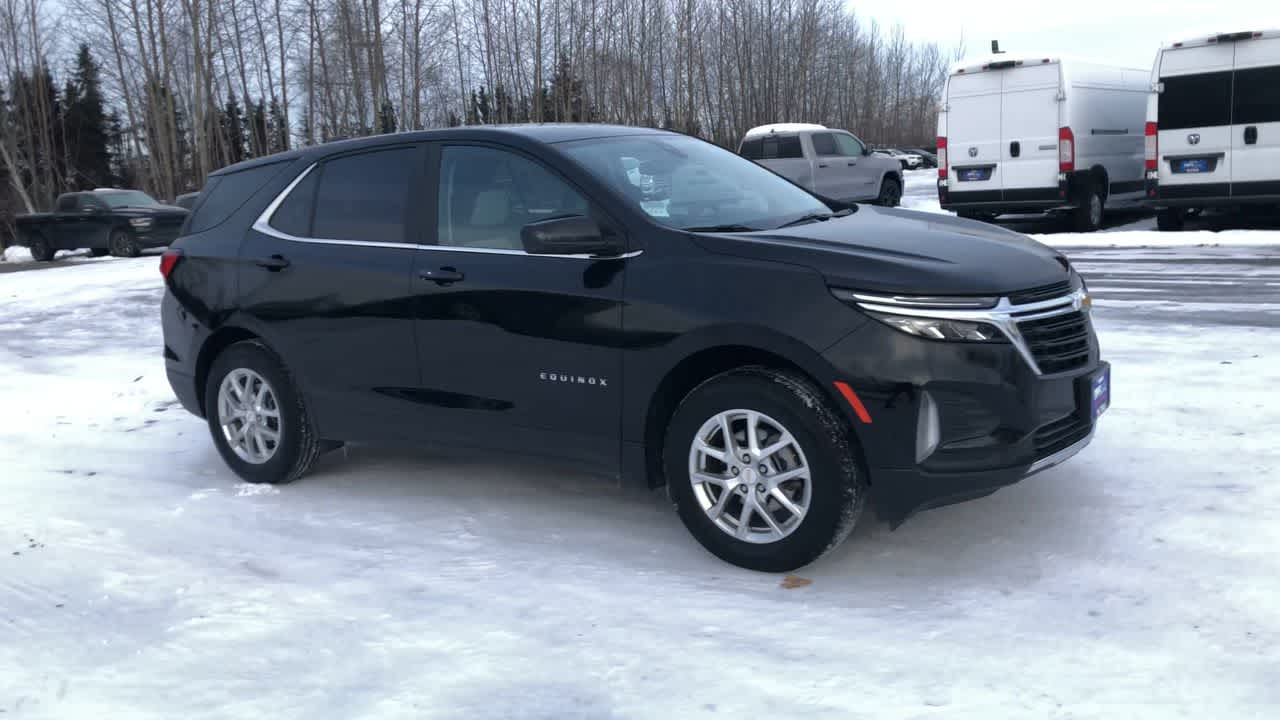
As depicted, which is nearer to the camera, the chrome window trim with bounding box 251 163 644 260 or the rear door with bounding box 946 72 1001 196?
the chrome window trim with bounding box 251 163 644 260

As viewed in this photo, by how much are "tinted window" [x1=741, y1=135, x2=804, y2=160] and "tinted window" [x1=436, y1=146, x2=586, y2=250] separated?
2027 cm

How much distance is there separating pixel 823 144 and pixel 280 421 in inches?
825

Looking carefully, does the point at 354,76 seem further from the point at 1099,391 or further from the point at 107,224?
the point at 1099,391

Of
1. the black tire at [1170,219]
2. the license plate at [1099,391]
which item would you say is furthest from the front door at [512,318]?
the black tire at [1170,219]

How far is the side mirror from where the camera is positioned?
440 centimetres

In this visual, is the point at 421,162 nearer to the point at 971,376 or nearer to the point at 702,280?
the point at 702,280

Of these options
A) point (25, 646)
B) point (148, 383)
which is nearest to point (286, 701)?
point (25, 646)

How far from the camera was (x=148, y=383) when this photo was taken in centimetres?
881

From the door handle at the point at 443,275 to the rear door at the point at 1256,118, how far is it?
14.0m

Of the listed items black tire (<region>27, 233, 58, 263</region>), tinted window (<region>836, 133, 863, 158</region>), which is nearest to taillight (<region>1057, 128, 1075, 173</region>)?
tinted window (<region>836, 133, 863, 158</region>)

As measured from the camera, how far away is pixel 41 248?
88.1 feet

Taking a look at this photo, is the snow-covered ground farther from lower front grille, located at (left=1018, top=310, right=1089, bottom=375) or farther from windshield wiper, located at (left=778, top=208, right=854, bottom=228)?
windshield wiper, located at (left=778, top=208, right=854, bottom=228)

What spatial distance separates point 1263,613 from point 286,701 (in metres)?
3.08

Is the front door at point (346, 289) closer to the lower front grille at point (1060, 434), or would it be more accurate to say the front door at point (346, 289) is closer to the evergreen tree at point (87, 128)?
the lower front grille at point (1060, 434)
